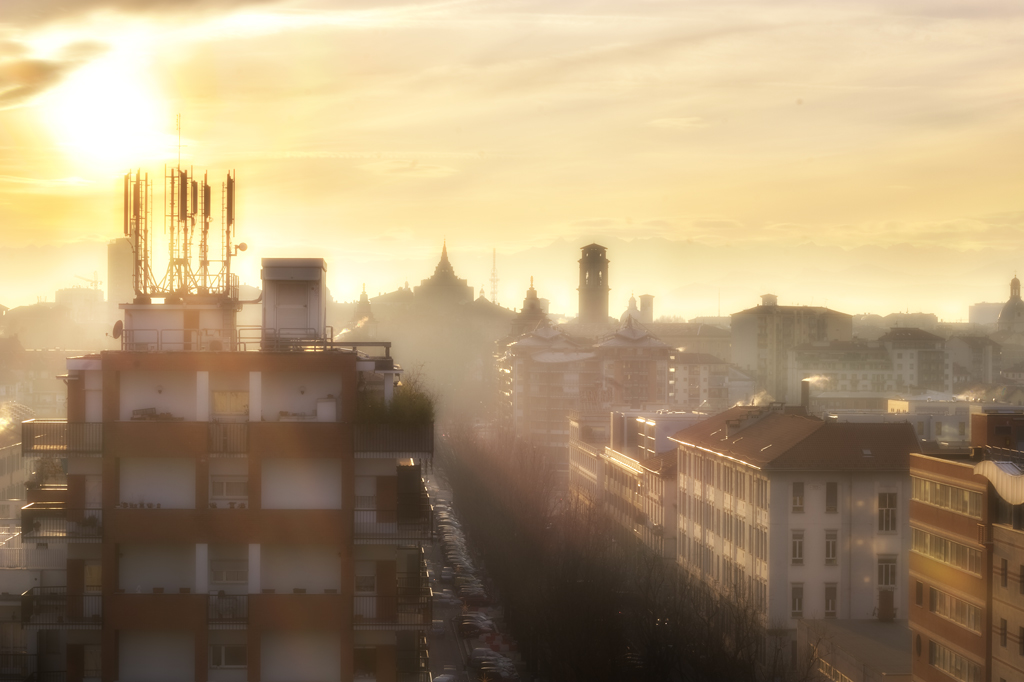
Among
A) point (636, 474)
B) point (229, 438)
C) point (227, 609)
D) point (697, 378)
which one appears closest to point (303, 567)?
point (227, 609)

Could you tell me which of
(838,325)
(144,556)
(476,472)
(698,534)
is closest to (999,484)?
(144,556)

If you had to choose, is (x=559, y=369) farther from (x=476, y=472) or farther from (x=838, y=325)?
(x=838, y=325)

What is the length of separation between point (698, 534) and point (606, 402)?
1569 inches

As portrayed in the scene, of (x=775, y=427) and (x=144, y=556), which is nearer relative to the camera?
(x=144, y=556)

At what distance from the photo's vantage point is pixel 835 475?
33.1m

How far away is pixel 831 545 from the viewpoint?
33.2 m

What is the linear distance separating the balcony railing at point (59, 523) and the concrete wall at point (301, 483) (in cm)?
216

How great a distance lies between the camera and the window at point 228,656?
14289 mm

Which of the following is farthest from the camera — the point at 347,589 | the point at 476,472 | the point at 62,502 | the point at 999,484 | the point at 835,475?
the point at 476,472

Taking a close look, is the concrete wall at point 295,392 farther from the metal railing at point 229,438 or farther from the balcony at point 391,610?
the balcony at point 391,610

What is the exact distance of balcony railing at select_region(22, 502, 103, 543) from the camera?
14.3m

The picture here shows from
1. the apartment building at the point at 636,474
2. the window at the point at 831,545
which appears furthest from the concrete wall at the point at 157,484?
the apartment building at the point at 636,474

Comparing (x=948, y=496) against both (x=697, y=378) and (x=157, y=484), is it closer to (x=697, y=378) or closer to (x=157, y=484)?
(x=157, y=484)

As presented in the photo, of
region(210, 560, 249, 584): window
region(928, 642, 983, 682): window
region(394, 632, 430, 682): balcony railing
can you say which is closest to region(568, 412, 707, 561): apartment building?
region(928, 642, 983, 682): window
